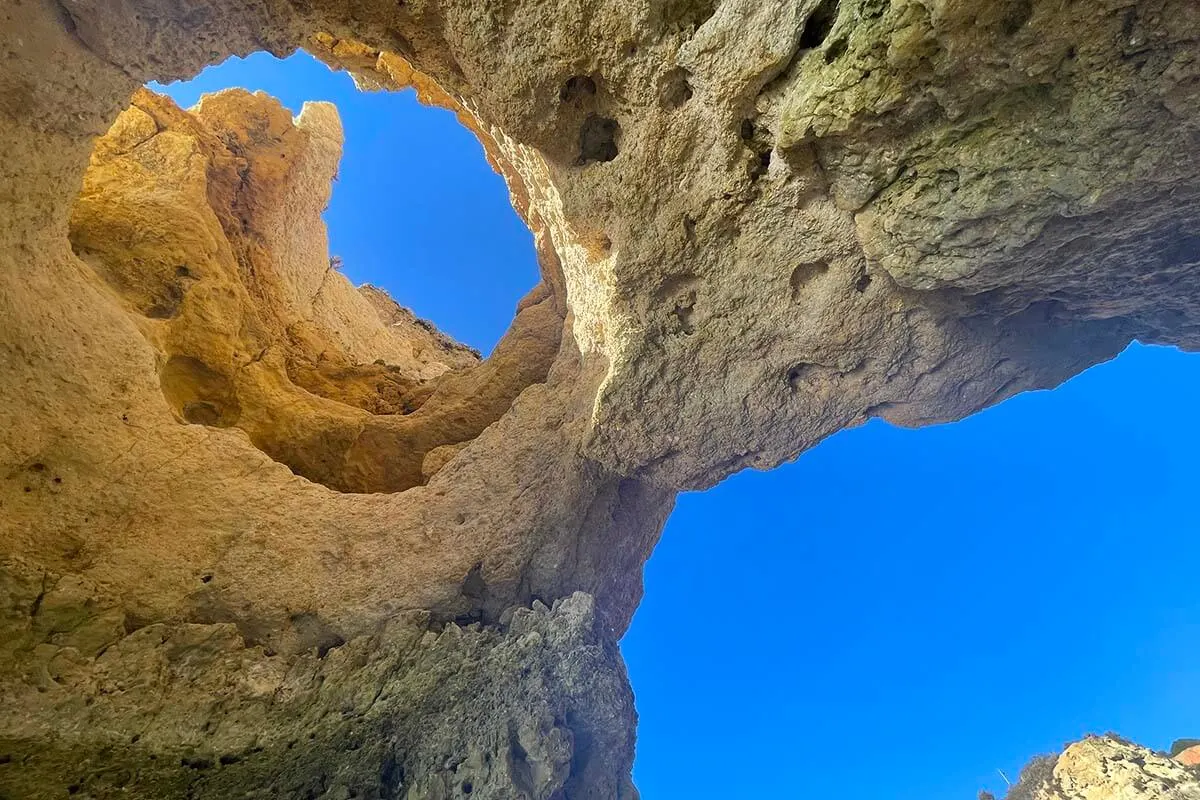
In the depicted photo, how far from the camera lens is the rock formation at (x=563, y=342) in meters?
4.52

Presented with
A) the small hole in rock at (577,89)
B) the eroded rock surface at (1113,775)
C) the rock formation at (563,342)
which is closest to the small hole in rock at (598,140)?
the rock formation at (563,342)

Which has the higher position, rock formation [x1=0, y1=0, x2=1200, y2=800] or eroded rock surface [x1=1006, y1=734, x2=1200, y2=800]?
rock formation [x1=0, y1=0, x2=1200, y2=800]

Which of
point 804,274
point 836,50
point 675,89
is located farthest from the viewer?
point 804,274

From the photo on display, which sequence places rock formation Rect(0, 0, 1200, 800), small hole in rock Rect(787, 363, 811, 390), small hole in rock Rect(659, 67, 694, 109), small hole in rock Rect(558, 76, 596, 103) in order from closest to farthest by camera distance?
1. rock formation Rect(0, 0, 1200, 800)
2. small hole in rock Rect(659, 67, 694, 109)
3. small hole in rock Rect(558, 76, 596, 103)
4. small hole in rock Rect(787, 363, 811, 390)

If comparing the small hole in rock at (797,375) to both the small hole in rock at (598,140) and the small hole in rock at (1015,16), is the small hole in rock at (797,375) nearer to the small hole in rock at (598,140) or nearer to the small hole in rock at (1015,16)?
the small hole in rock at (598,140)


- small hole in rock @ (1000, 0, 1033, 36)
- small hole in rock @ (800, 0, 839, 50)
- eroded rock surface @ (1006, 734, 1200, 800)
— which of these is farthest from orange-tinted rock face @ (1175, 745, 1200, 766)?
small hole in rock @ (800, 0, 839, 50)

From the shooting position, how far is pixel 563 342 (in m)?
8.84

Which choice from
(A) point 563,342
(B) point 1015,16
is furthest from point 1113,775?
(A) point 563,342

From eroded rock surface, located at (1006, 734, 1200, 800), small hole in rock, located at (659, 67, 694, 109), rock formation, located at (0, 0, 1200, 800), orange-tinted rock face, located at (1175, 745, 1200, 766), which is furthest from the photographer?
orange-tinted rock face, located at (1175, 745, 1200, 766)

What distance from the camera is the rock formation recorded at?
452 cm

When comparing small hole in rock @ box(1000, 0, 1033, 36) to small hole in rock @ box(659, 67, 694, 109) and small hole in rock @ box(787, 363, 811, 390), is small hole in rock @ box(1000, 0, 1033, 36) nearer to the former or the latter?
small hole in rock @ box(659, 67, 694, 109)

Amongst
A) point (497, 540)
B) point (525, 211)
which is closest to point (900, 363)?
point (497, 540)

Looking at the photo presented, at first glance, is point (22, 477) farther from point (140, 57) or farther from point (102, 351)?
point (140, 57)

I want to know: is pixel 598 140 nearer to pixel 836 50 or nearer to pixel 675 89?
pixel 675 89
